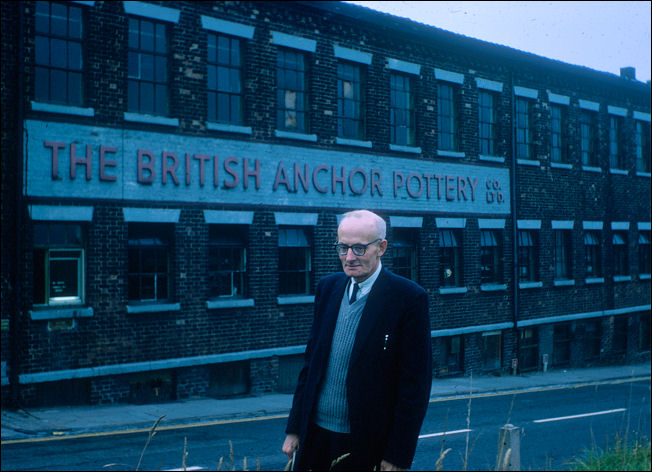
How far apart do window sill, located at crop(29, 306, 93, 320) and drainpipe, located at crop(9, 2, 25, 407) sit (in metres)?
0.30

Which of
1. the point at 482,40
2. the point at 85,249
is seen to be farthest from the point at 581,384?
the point at 85,249

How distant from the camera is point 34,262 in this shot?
13.6m

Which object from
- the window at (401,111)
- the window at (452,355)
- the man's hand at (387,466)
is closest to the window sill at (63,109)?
the window at (401,111)

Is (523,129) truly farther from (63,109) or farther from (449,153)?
(63,109)

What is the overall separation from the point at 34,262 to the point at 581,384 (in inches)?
587

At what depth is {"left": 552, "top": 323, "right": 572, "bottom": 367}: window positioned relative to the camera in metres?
25.3

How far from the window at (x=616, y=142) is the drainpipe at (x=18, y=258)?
21.7 m

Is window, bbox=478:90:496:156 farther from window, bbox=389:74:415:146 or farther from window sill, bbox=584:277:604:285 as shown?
window sill, bbox=584:277:604:285

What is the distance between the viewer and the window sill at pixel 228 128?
1602 cm

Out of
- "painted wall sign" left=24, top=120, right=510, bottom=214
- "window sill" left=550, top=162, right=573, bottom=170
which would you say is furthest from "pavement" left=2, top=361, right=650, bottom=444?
"window sill" left=550, top=162, right=573, bottom=170

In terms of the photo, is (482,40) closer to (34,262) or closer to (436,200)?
(436,200)

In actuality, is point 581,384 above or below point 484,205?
below

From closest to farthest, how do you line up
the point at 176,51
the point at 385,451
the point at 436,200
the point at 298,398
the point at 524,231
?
the point at 385,451, the point at 298,398, the point at 176,51, the point at 436,200, the point at 524,231

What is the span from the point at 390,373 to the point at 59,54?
39.0 ft
